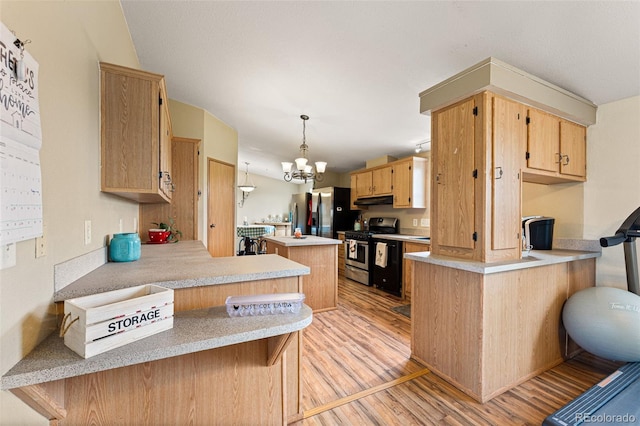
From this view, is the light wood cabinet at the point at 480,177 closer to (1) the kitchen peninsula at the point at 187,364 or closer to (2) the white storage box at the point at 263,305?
(1) the kitchen peninsula at the point at 187,364

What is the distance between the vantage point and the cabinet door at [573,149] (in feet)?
7.83

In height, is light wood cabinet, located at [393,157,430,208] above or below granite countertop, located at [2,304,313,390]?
above

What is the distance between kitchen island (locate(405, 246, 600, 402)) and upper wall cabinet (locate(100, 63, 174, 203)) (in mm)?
2090

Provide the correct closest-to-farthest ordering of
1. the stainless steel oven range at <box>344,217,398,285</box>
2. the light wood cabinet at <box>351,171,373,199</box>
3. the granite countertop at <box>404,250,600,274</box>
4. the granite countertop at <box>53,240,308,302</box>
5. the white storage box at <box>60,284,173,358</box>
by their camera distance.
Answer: the white storage box at <box>60,284,173,358</box> → the granite countertop at <box>53,240,308,302</box> → the granite countertop at <box>404,250,600,274</box> → the stainless steel oven range at <box>344,217,398,285</box> → the light wood cabinet at <box>351,171,373,199</box>

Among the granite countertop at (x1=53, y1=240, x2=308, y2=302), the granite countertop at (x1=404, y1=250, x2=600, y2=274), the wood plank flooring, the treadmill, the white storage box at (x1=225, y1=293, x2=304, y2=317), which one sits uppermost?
the granite countertop at (x1=53, y1=240, x2=308, y2=302)

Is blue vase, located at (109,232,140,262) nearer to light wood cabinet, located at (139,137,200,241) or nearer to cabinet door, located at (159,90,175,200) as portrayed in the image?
cabinet door, located at (159,90,175,200)

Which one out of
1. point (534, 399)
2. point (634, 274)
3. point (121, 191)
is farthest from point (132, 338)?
point (634, 274)

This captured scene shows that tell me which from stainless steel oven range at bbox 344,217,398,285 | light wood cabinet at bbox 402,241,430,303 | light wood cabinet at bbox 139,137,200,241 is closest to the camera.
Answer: light wood cabinet at bbox 139,137,200,241

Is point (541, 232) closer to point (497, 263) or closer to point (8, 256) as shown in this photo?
point (497, 263)

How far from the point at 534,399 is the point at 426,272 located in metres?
1.07

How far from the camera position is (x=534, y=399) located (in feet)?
5.98

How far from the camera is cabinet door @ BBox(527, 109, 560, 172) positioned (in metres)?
2.15

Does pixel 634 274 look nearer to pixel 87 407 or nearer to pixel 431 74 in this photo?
pixel 431 74

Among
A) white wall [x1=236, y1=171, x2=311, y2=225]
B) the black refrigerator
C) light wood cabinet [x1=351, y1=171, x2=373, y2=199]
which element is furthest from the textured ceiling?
white wall [x1=236, y1=171, x2=311, y2=225]
